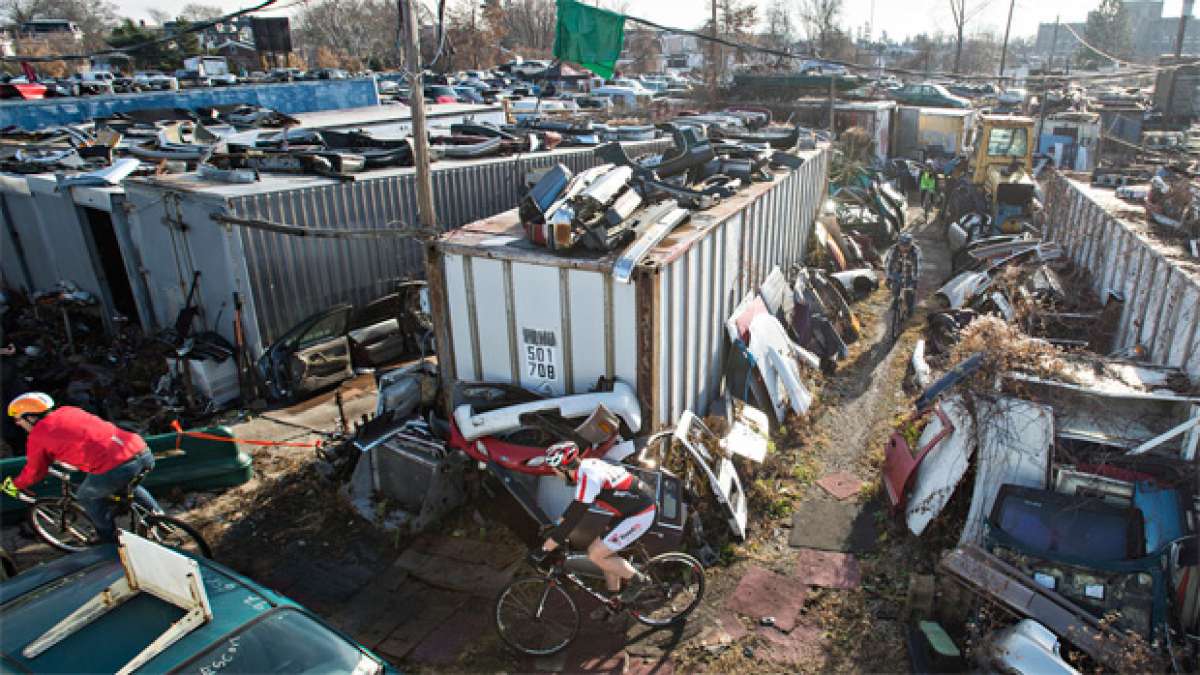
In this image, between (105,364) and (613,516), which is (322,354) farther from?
(613,516)

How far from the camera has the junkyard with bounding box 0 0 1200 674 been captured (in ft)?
16.4

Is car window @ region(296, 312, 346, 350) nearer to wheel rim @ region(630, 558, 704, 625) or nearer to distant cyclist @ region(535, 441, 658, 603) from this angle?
distant cyclist @ region(535, 441, 658, 603)

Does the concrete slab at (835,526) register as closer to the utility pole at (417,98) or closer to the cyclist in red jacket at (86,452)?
the utility pole at (417,98)

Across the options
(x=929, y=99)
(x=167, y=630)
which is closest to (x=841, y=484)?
Answer: (x=167, y=630)

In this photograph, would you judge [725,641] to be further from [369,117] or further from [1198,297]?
[369,117]

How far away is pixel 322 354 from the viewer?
9164mm

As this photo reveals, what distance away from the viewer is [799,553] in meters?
6.26

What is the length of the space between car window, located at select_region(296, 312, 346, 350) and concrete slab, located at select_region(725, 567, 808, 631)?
6209 millimetres

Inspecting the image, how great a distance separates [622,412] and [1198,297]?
5.33m

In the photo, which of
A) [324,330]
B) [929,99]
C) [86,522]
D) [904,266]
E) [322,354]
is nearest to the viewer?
[86,522]

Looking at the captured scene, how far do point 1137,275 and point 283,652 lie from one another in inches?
373

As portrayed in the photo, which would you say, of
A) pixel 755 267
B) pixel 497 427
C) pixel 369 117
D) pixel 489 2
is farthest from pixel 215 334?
pixel 489 2

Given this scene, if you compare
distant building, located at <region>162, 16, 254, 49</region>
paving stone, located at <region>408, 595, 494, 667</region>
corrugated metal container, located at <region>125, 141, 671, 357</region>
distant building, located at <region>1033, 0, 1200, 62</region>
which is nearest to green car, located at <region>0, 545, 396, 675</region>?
paving stone, located at <region>408, 595, 494, 667</region>

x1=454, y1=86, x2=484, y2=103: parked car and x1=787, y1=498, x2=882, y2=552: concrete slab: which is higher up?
x1=454, y1=86, x2=484, y2=103: parked car
